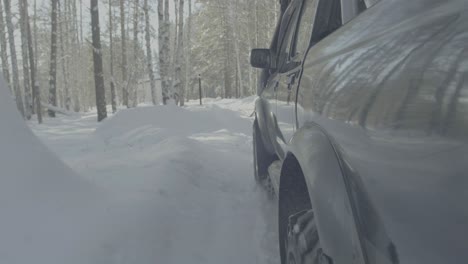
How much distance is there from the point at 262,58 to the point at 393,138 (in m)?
2.77

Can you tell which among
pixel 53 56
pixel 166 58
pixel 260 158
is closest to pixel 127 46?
pixel 53 56

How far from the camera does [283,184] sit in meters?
2.16

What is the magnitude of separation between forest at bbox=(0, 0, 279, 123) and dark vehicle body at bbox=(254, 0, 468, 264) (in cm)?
1378

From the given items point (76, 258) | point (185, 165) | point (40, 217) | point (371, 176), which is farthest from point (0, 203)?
point (185, 165)

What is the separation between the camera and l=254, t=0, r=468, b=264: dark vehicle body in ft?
2.56

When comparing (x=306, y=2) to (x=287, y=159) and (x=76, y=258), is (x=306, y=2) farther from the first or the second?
(x=76, y=258)

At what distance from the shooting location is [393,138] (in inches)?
38.8

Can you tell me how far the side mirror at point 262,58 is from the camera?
11.9ft

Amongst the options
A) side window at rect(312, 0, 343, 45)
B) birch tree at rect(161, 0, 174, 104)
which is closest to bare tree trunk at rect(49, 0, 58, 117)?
birch tree at rect(161, 0, 174, 104)

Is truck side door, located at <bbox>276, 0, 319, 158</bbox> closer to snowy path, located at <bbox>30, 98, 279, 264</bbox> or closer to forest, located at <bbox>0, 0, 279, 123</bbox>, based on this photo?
snowy path, located at <bbox>30, 98, 279, 264</bbox>

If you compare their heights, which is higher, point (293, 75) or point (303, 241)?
point (293, 75)

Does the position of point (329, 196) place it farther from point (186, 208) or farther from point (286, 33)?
point (186, 208)

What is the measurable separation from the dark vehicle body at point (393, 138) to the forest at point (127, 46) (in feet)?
45.2

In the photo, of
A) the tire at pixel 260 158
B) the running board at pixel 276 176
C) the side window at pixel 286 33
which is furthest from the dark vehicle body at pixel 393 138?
the tire at pixel 260 158
